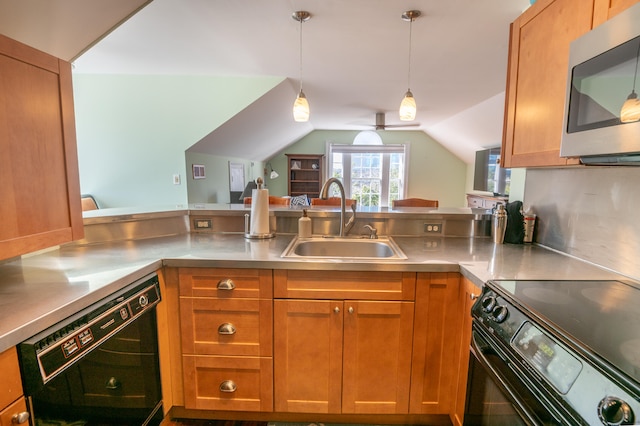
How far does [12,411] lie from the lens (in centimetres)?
78

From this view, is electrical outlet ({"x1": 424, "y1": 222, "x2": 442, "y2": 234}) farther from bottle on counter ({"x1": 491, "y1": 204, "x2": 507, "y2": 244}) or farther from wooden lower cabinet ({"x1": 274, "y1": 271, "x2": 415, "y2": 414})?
wooden lower cabinet ({"x1": 274, "y1": 271, "x2": 415, "y2": 414})

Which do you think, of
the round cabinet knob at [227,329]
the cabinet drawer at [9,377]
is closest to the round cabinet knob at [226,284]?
the round cabinet knob at [227,329]

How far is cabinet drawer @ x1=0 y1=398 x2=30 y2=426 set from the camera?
0.75m

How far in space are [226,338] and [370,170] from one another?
19.6 feet

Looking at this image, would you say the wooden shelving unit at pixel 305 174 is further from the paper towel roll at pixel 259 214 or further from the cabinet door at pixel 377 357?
the cabinet door at pixel 377 357

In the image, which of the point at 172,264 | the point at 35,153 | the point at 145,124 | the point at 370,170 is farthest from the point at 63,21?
the point at 370,170

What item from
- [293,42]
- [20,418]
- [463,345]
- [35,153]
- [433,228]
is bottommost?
[463,345]

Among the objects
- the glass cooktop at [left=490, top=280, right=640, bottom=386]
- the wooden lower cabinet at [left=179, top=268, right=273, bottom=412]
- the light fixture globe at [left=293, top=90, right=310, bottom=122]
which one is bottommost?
the wooden lower cabinet at [left=179, top=268, right=273, bottom=412]

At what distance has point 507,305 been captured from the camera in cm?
97

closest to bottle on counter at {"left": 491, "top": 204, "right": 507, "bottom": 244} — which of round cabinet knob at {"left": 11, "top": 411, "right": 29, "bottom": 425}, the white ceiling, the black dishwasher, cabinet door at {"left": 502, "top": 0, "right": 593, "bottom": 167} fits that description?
cabinet door at {"left": 502, "top": 0, "right": 593, "bottom": 167}

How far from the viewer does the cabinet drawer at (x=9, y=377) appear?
2.50 feet

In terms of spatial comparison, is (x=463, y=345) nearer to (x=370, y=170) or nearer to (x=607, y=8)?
(x=607, y=8)

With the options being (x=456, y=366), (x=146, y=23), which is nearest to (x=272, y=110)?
(x=146, y=23)

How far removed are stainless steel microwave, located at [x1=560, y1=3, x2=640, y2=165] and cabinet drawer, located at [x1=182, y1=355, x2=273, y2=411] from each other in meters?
1.47
